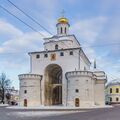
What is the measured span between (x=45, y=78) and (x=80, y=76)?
8753mm

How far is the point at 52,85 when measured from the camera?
192 ft

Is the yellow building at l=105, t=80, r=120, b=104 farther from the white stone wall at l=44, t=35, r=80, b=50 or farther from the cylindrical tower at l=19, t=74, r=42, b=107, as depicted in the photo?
the cylindrical tower at l=19, t=74, r=42, b=107

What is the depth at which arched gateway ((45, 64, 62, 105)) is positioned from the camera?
57.1 m

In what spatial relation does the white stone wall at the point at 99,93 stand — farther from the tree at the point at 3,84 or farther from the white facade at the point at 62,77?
the tree at the point at 3,84

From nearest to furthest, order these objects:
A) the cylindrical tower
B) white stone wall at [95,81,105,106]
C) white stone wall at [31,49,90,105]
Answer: the cylindrical tower
white stone wall at [31,49,90,105]
white stone wall at [95,81,105,106]

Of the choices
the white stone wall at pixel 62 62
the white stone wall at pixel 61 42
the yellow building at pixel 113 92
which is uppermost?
the white stone wall at pixel 61 42

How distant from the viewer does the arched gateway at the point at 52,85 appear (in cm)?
5708

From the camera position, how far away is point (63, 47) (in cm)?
5959

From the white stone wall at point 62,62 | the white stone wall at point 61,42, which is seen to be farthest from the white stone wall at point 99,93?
the white stone wall at point 61,42

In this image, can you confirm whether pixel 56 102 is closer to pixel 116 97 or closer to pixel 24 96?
pixel 24 96

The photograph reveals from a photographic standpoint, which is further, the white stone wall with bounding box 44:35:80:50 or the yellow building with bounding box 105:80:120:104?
the yellow building with bounding box 105:80:120:104

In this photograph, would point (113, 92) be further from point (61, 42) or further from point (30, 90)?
point (30, 90)

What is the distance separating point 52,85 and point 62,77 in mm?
4366

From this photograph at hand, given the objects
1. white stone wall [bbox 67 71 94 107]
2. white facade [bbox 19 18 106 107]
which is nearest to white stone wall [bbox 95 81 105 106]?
white facade [bbox 19 18 106 107]
